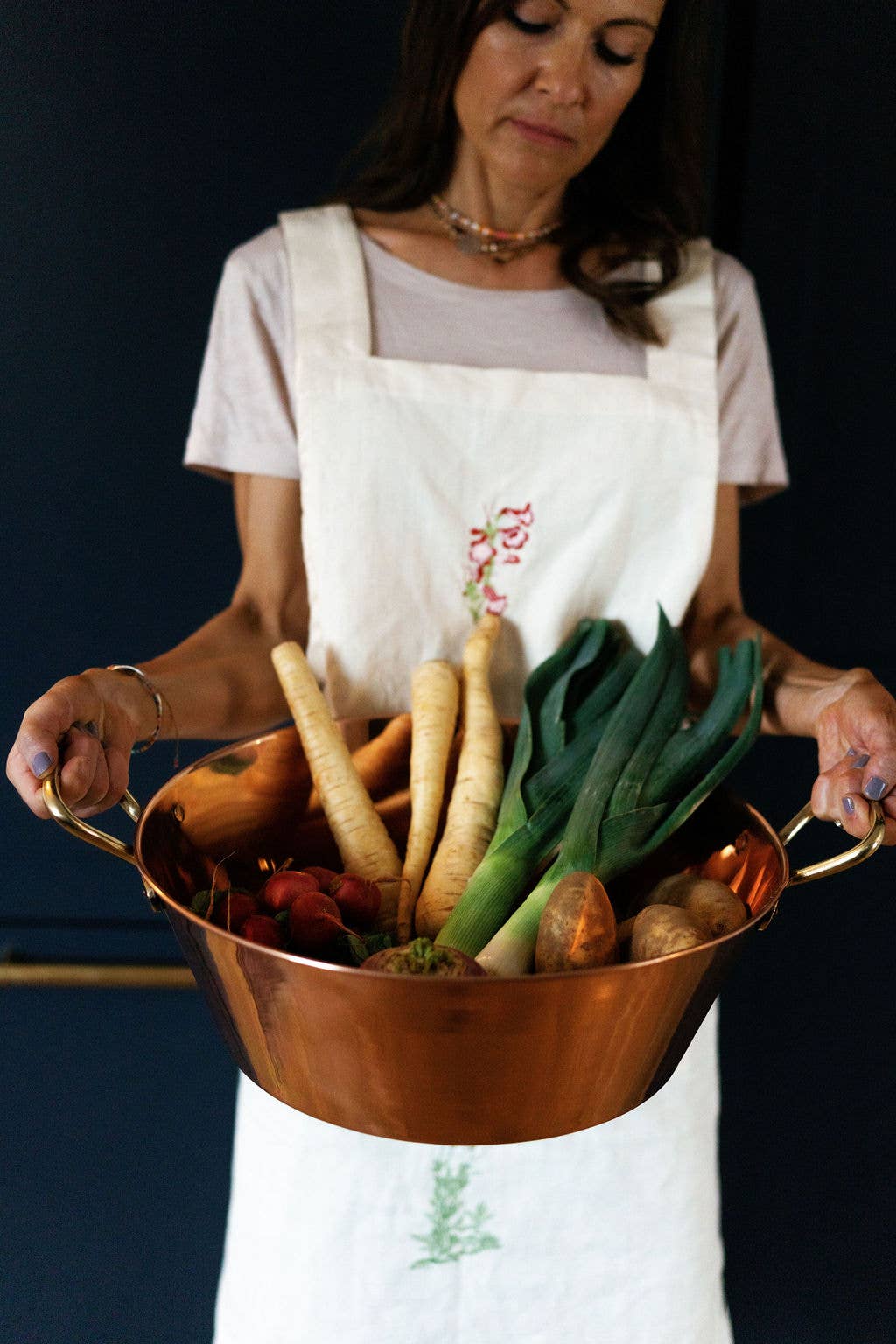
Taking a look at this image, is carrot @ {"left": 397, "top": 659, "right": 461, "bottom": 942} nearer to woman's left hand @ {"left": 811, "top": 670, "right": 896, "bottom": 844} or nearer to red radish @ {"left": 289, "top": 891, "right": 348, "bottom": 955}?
red radish @ {"left": 289, "top": 891, "right": 348, "bottom": 955}

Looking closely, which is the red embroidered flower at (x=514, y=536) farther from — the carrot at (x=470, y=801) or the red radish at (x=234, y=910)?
the red radish at (x=234, y=910)

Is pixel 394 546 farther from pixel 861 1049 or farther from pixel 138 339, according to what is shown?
pixel 861 1049

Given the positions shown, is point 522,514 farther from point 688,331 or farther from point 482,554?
point 688,331

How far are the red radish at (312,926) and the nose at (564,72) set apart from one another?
0.60m

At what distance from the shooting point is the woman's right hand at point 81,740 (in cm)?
57

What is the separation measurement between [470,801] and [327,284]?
0.43m

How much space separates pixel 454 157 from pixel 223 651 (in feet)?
1.55

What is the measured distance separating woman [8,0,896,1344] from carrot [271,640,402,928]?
8cm

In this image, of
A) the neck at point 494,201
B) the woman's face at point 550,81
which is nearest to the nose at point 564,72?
the woman's face at point 550,81

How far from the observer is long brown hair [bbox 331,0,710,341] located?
87 centimetres

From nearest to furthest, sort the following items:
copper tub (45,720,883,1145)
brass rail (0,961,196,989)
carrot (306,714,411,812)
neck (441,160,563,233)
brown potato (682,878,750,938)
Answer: copper tub (45,720,883,1145), brown potato (682,878,750,938), carrot (306,714,411,812), neck (441,160,563,233), brass rail (0,961,196,989)

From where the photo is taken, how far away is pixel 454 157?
0.95m

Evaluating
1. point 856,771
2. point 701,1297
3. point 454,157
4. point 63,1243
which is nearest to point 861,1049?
point 701,1297

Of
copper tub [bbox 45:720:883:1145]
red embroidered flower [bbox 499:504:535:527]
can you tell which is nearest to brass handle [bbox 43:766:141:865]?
copper tub [bbox 45:720:883:1145]
